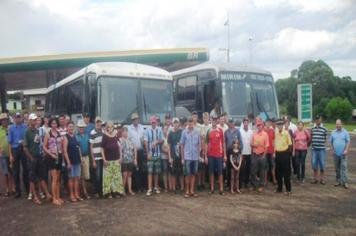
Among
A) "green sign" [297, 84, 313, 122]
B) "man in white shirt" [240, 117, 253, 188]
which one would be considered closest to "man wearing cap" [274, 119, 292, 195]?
"man in white shirt" [240, 117, 253, 188]

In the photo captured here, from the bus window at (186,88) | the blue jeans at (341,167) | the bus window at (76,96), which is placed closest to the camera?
the blue jeans at (341,167)

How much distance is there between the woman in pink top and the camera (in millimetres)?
12742

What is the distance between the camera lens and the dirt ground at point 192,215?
25.5 feet

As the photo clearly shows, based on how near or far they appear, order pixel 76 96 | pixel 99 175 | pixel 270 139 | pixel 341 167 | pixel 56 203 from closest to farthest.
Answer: pixel 56 203 → pixel 99 175 → pixel 270 139 → pixel 341 167 → pixel 76 96

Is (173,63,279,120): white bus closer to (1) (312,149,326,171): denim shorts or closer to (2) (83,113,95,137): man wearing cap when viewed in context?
(1) (312,149,326,171): denim shorts

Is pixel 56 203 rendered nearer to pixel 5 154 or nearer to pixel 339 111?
pixel 5 154

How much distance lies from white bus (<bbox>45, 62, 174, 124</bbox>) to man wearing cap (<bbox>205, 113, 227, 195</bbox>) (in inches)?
83.1

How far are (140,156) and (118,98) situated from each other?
185 cm

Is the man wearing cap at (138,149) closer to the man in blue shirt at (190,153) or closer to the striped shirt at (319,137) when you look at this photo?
the man in blue shirt at (190,153)

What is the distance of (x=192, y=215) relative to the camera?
8.82m


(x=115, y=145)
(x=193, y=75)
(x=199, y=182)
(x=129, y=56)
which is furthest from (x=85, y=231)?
(x=129, y=56)

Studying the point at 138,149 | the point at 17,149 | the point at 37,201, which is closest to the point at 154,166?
the point at 138,149

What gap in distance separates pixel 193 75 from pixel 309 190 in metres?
6.58

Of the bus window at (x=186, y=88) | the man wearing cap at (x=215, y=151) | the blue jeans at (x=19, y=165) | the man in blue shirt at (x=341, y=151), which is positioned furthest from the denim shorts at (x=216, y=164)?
the bus window at (x=186, y=88)
